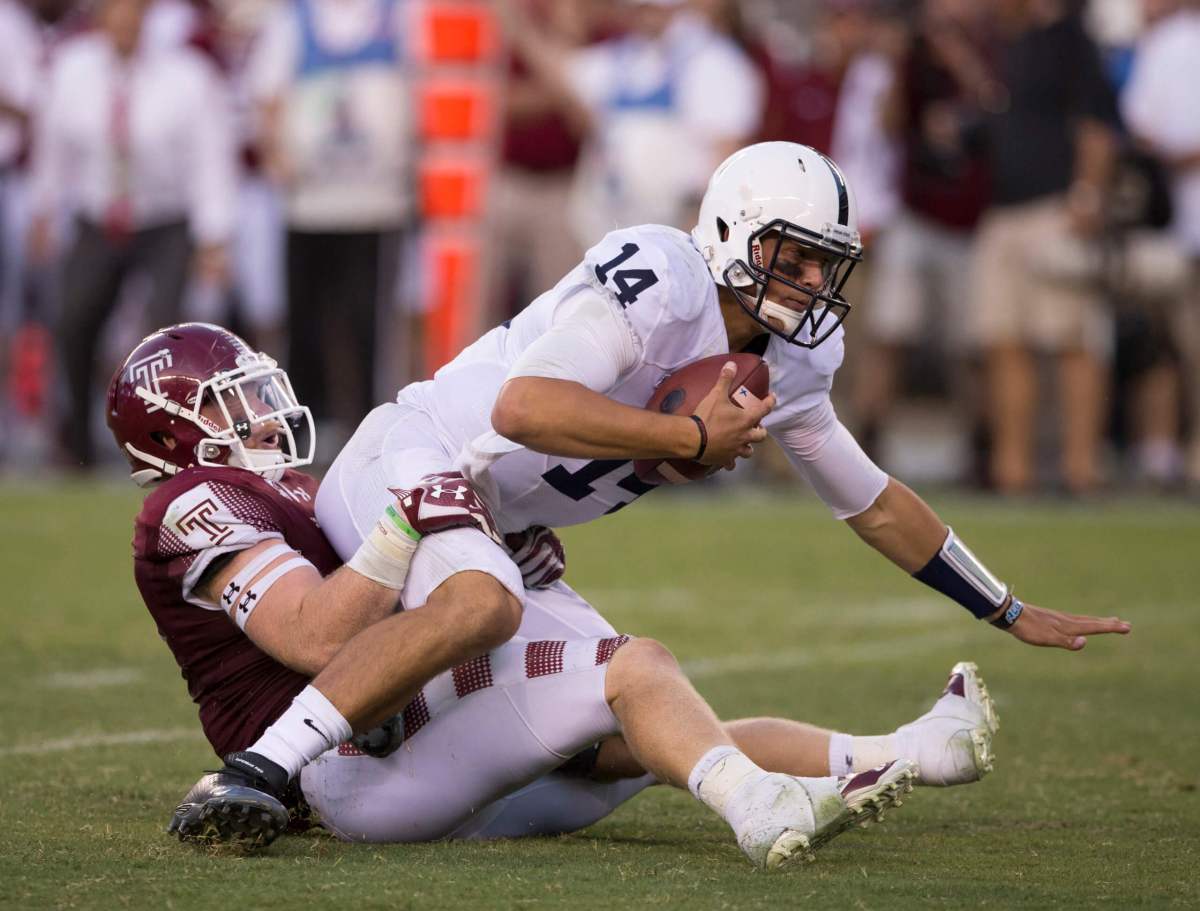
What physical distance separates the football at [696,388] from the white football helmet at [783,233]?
0.16 metres

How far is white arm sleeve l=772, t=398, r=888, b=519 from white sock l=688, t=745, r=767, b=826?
0.86m

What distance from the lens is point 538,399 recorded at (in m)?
3.37

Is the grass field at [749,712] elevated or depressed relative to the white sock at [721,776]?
depressed

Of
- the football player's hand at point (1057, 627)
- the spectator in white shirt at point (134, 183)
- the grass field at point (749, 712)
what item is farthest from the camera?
the spectator in white shirt at point (134, 183)

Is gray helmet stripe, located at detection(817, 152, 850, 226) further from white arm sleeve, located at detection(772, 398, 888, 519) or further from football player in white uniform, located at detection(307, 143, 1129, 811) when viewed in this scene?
white arm sleeve, located at detection(772, 398, 888, 519)

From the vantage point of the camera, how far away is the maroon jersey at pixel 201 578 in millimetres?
3568

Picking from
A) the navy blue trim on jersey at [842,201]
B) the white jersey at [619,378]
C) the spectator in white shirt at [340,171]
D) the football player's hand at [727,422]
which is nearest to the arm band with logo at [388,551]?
the white jersey at [619,378]

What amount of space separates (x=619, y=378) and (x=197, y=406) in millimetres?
802

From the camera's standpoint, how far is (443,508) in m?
3.44

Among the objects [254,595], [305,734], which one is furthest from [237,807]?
[254,595]

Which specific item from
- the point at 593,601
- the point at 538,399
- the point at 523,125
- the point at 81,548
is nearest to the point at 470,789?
the point at 538,399

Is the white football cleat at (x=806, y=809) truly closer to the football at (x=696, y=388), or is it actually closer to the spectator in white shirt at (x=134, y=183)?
the football at (x=696, y=388)

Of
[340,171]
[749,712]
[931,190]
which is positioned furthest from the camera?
[931,190]

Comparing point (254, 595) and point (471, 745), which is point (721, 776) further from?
point (254, 595)
